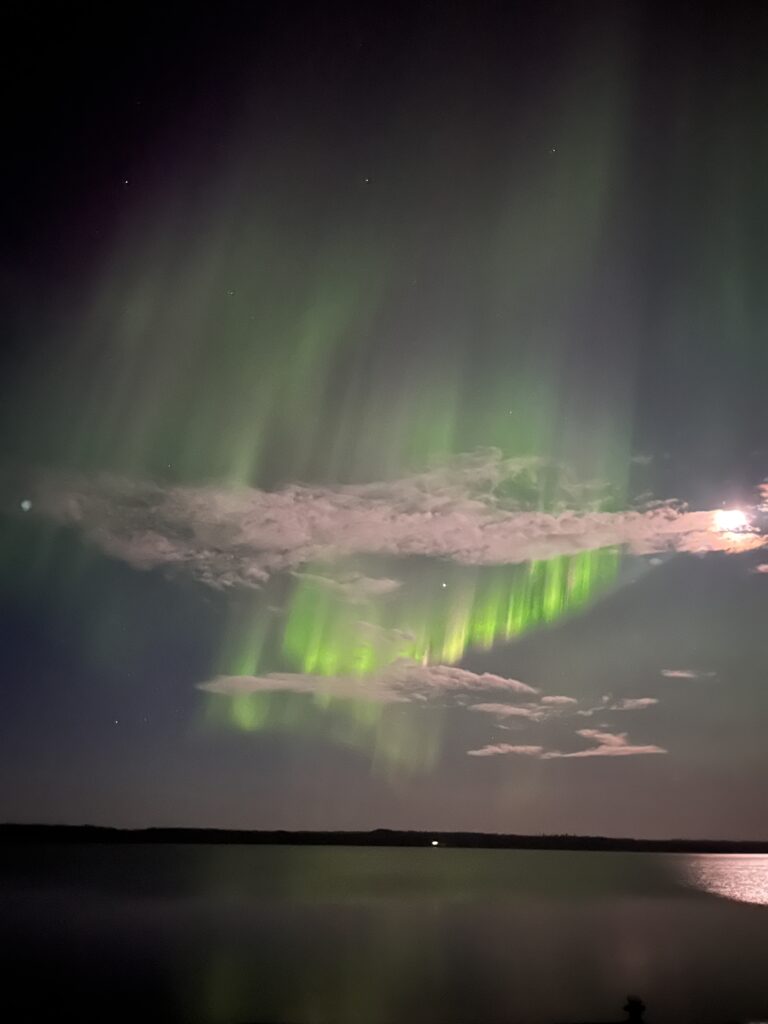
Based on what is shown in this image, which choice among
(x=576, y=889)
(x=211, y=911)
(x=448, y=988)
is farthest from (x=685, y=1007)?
(x=576, y=889)

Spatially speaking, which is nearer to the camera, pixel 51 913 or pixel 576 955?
pixel 576 955

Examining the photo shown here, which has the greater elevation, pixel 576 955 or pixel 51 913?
pixel 576 955

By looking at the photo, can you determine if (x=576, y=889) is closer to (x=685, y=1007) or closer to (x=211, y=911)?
(x=211, y=911)

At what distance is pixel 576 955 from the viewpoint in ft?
158

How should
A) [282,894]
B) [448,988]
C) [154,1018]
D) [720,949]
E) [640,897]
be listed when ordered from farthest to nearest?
[640,897] → [282,894] → [720,949] → [448,988] → [154,1018]

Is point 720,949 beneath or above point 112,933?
above

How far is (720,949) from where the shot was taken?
5300 cm

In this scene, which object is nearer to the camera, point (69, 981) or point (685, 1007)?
point (685, 1007)

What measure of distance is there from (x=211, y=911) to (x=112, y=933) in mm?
18550

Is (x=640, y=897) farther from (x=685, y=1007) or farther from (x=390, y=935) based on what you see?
(x=685, y=1007)

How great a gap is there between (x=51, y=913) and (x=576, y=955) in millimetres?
46035

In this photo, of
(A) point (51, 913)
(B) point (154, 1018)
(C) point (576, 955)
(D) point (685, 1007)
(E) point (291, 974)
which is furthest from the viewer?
(A) point (51, 913)

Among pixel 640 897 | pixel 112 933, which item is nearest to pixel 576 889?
pixel 640 897

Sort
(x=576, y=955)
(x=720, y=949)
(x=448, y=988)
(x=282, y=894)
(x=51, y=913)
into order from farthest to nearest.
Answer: (x=282, y=894), (x=51, y=913), (x=720, y=949), (x=576, y=955), (x=448, y=988)
